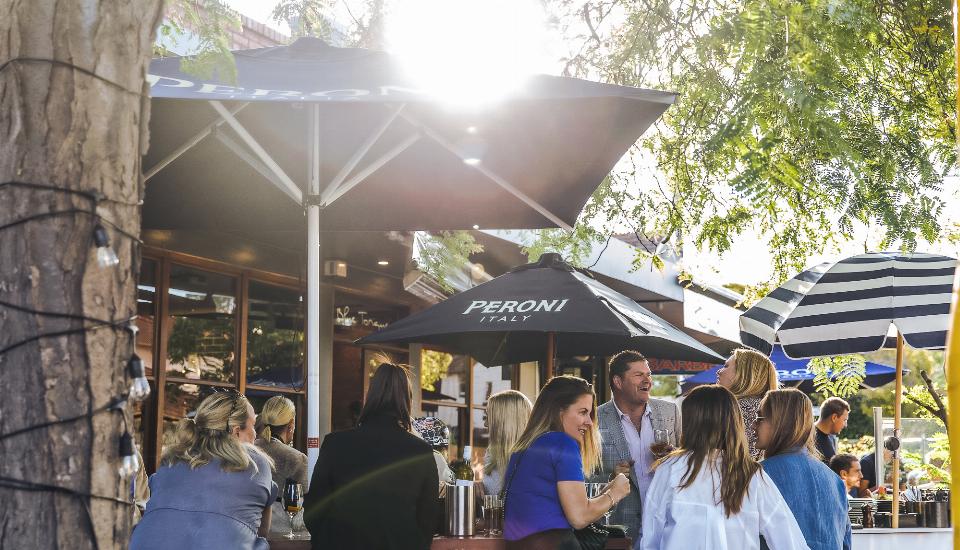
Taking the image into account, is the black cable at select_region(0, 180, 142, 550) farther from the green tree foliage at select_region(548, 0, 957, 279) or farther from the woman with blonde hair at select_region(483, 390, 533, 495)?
the woman with blonde hair at select_region(483, 390, 533, 495)

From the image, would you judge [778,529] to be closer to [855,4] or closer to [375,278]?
[855,4]

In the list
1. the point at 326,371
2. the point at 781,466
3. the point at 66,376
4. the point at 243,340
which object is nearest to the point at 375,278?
the point at 326,371

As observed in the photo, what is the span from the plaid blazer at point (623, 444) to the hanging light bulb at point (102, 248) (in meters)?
3.85

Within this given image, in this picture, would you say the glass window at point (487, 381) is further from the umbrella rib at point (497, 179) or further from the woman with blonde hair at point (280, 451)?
the umbrella rib at point (497, 179)

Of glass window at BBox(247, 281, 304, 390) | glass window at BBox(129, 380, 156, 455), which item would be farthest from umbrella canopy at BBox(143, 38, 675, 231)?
glass window at BBox(247, 281, 304, 390)

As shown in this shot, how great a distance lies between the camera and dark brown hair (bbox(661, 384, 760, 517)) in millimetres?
4562

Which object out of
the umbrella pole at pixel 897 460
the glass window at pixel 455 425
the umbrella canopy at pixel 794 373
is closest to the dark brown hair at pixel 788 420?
the umbrella pole at pixel 897 460

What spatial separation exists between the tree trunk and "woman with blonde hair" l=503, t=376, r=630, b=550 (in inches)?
102

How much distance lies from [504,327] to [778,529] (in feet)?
8.03

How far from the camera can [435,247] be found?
34.2ft

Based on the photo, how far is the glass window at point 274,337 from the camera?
33.3ft

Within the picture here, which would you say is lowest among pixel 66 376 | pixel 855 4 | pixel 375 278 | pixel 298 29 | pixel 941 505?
pixel 941 505

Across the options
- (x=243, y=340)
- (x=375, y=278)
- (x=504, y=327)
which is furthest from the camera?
(x=375, y=278)

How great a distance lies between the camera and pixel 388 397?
4812mm
